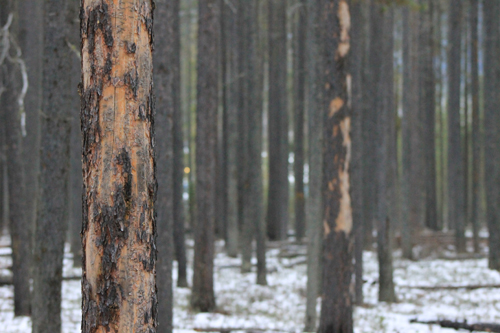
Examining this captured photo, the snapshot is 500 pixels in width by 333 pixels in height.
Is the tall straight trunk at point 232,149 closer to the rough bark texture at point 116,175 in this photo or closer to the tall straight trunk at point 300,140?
the tall straight trunk at point 300,140

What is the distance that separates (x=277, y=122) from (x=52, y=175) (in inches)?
554

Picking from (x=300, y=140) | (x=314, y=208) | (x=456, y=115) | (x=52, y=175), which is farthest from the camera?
(x=300, y=140)

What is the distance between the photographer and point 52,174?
239 inches

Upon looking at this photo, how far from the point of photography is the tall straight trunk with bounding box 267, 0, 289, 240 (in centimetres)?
1893

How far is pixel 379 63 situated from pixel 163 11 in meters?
5.45

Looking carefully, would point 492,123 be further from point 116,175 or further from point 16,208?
point 116,175

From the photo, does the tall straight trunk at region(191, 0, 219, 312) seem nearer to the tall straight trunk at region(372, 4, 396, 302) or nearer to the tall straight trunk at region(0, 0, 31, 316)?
the tall straight trunk at region(0, 0, 31, 316)

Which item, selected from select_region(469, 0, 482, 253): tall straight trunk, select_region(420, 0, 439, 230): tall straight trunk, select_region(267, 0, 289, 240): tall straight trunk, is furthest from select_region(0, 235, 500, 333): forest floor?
select_region(420, 0, 439, 230): tall straight trunk

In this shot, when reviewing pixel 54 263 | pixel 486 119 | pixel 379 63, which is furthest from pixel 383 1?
pixel 54 263

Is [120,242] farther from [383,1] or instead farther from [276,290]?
[276,290]

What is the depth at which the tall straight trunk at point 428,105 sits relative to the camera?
63.8 feet

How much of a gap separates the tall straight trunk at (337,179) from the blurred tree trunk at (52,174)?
337 centimetres

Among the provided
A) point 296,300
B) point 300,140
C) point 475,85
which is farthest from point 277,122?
point 296,300

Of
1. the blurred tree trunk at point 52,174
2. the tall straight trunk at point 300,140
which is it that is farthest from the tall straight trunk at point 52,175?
the tall straight trunk at point 300,140
